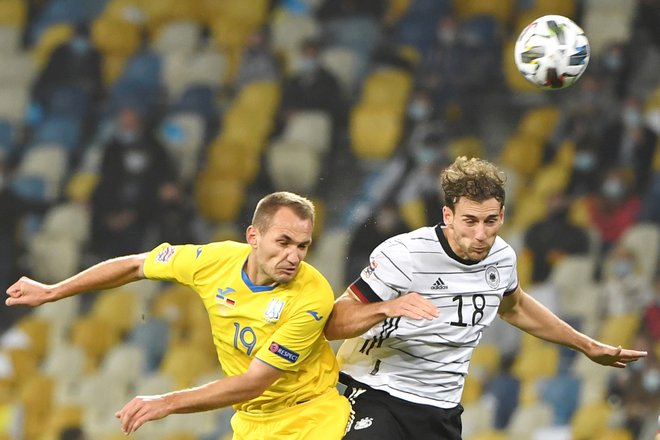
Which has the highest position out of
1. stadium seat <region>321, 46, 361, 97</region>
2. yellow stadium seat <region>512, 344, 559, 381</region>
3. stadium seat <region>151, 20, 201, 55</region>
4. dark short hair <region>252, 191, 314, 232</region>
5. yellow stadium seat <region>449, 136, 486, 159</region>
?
stadium seat <region>151, 20, 201, 55</region>

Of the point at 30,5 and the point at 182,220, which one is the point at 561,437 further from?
the point at 30,5

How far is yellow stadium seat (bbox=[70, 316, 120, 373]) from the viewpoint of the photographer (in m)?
8.30

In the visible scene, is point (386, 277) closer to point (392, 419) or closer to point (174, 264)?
point (392, 419)

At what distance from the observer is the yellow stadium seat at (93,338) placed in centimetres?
830

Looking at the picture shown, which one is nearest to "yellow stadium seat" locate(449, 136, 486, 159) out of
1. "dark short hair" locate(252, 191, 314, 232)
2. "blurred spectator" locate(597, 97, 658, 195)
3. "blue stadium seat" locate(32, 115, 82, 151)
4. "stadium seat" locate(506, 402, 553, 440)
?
"blurred spectator" locate(597, 97, 658, 195)

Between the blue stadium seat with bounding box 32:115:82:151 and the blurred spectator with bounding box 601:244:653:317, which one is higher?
the blue stadium seat with bounding box 32:115:82:151

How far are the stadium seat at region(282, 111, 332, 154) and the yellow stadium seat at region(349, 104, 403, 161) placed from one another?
8.2 inches

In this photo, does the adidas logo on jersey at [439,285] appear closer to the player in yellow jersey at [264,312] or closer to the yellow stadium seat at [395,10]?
the player in yellow jersey at [264,312]

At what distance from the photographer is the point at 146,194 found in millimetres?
8695

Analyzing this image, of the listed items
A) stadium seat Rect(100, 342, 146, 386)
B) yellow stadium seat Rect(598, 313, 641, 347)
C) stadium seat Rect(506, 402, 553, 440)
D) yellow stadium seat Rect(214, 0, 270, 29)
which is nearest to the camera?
stadium seat Rect(506, 402, 553, 440)

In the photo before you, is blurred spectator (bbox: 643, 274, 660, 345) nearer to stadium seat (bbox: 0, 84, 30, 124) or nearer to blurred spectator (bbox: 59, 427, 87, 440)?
blurred spectator (bbox: 59, 427, 87, 440)

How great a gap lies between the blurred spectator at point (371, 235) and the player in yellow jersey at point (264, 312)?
3.73 m

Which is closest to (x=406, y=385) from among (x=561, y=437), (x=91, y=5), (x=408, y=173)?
(x=561, y=437)

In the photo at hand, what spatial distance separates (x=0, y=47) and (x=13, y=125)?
88 centimetres
